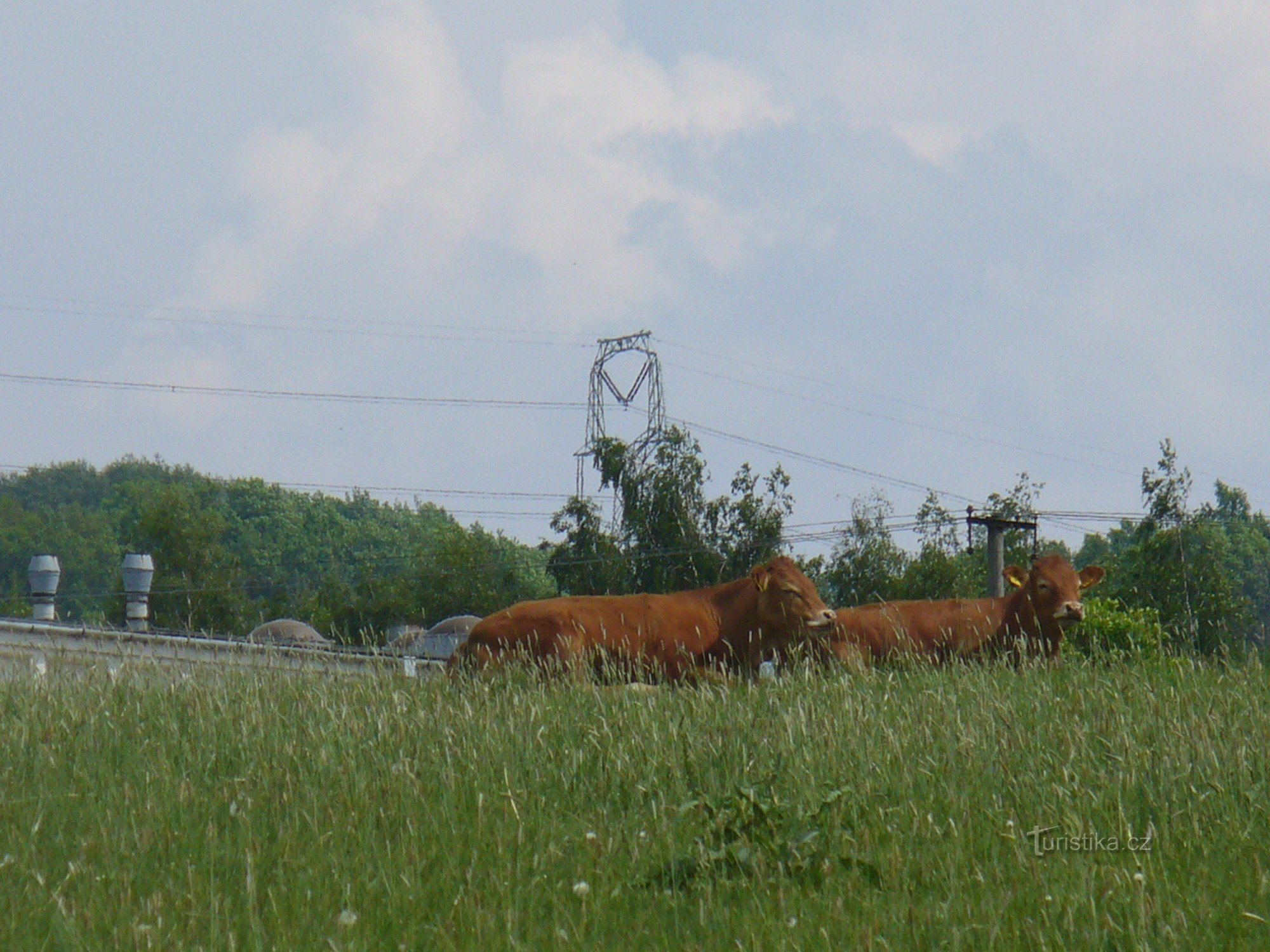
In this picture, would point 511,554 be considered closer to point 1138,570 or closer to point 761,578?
point 1138,570

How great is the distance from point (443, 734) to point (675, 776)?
140 cm

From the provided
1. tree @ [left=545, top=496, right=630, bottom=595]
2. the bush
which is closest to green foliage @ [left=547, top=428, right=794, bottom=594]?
tree @ [left=545, top=496, right=630, bottom=595]

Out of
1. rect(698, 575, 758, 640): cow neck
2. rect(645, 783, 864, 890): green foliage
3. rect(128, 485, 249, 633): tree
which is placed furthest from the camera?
rect(128, 485, 249, 633): tree

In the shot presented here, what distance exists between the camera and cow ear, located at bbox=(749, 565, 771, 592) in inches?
493

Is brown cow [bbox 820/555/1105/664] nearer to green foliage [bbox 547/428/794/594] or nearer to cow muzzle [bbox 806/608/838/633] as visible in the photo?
cow muzzle [bbox 806/608/838/633]

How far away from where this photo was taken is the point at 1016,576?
14570 millimetres

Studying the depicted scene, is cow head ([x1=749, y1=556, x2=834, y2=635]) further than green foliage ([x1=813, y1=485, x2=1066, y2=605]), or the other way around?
green foliage ([x1=813, y1=485, x2=1066, y2=605])

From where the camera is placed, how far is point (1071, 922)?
360 cm

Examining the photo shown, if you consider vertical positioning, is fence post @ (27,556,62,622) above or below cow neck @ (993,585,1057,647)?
above

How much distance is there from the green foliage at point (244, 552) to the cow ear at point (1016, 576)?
28454 millimetres

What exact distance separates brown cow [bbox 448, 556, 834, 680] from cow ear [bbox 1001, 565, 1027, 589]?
275cm

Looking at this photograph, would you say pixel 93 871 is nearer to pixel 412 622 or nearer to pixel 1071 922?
pixel 1071 922

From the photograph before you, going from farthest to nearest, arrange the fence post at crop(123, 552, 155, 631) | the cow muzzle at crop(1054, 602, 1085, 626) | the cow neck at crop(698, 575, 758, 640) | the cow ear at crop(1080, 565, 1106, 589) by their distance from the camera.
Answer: the fence post at crop(123, 552, 155, 631) < the cow ear at crop(1080, 565, 1106, 589) < the cow muzzle at crop(1054, 602, 1085, 626) < the cow neck at crop(698, 575, 758, 640)

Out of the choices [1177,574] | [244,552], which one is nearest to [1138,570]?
[1177,574]
